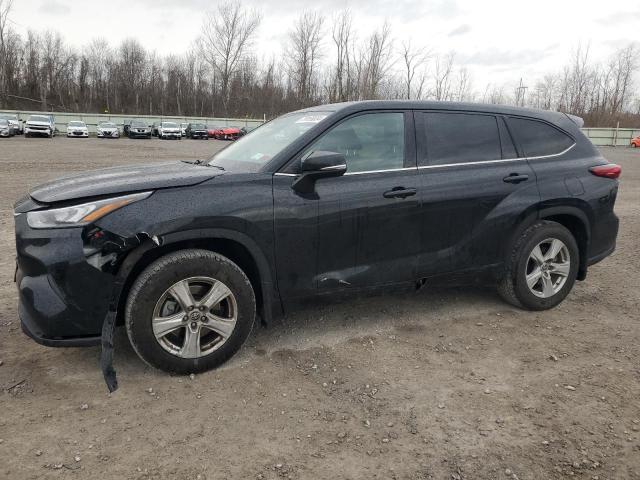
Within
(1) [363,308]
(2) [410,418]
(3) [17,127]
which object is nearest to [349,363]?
(2) [410,418]

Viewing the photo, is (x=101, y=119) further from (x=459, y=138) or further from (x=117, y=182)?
(x=459, y=138)

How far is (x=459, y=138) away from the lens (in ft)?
12.6

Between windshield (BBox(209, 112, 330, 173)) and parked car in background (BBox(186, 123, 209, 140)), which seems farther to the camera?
parked car in background (BBox(186, 123, 209, 140))

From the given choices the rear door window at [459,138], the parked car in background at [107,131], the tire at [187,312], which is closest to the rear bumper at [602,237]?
the rear door window at [459,138]

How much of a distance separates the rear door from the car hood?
5.27ft

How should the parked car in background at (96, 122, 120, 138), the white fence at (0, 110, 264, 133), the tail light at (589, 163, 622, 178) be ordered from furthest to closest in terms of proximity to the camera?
the white fence at (0, 110, 264, 133) < the parked car in background at (96, 122, 120, 138) < the tail light at (589, 163, 622, 178)

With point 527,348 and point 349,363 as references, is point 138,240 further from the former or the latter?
point 527,348

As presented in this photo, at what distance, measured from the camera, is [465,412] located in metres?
2.74

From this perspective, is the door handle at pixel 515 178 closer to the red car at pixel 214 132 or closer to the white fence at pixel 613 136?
the red car at pixel 214 132

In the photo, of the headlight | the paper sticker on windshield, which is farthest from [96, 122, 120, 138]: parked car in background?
the headlight

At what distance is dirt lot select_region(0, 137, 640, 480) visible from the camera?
2.31m

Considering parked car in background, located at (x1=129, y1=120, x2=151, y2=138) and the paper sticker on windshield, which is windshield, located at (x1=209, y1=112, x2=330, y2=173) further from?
parked car in background, located at (x1=129, y1=120, x2=151, y2=138)

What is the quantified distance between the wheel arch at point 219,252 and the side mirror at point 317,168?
1.68 ft

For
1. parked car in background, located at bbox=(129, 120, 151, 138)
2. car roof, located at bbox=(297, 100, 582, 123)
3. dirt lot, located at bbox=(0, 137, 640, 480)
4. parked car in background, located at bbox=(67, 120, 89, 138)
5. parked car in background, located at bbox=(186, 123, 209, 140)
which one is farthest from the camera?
parked car in background, located at bbox=(186, 123, 209, 140)
